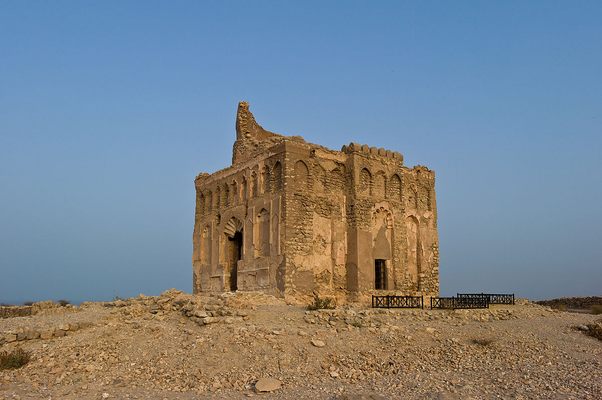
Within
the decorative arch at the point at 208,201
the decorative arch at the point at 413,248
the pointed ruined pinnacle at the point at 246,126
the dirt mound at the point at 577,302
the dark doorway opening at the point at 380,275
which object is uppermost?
the pointed ruined pinnacle at the point at 246,126

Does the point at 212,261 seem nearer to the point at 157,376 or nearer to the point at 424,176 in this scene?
the point at 424,176

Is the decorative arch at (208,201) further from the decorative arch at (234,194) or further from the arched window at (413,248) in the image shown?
the arched window at (413,248)

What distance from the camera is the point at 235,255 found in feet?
83.1

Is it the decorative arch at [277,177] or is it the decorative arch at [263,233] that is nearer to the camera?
the decorative arch at [277,177]

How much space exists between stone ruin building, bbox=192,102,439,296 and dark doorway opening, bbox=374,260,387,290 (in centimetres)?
5

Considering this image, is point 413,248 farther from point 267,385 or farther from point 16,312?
point 16,312

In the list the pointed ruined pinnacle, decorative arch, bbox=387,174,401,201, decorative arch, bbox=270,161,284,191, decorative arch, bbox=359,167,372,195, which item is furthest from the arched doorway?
decorative arch, bbox=387,174,401,201

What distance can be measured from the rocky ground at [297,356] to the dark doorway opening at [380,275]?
282 inches

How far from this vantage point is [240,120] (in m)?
26.2

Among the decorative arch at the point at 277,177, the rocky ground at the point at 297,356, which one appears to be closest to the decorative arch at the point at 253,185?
the decorative arch at the point at 277,177

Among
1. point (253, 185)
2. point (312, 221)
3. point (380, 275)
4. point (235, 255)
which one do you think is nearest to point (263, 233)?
point (312, 221)

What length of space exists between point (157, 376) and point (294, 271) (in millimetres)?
9822

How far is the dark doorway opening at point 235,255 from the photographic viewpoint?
81.8 ft

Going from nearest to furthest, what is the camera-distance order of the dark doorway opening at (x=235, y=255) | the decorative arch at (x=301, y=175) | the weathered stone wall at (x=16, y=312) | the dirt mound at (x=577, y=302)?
the weathered stone wall at (x=16, y=312)
the decorative arch at (x=301, y=175)
the dark doorway opening at (x=235, y=255)
the dirt mound at (x=577, y=302)
